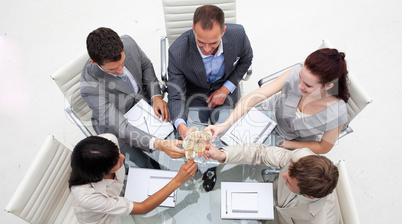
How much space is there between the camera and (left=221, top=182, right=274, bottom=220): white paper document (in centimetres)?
165

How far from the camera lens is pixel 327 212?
59.9 inches

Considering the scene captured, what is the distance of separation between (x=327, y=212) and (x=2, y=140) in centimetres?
329

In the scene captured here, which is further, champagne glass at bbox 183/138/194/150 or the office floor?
the office floor

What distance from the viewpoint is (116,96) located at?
2.22 metres

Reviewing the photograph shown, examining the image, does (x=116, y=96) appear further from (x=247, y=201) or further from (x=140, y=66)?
(x=247, y=201)

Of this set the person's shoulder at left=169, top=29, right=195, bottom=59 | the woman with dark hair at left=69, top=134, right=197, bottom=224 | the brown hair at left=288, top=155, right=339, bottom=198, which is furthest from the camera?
the person's shoulder at left=169, top=29, right=195, bottom=59

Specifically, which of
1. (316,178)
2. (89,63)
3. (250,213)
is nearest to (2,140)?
(89,63)

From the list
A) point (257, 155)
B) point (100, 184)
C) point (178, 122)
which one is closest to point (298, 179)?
point (257, 155)

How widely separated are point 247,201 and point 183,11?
1706mm

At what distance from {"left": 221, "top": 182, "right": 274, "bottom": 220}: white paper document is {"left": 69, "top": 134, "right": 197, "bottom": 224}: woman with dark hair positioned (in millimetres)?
282

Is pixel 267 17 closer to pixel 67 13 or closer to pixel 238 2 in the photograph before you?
pixel 238 2

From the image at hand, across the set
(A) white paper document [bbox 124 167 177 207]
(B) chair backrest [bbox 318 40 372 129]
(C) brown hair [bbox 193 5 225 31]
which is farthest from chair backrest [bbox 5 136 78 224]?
(B) chair backrest [bbox 318 40 372 129]

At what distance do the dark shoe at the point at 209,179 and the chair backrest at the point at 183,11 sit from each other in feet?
4.60

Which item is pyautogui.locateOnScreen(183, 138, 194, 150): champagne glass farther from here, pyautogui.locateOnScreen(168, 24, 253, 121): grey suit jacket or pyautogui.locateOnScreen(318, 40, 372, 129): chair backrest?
pyautogui.locateOnScreen(318, 40, 372, 129): chair backrest
